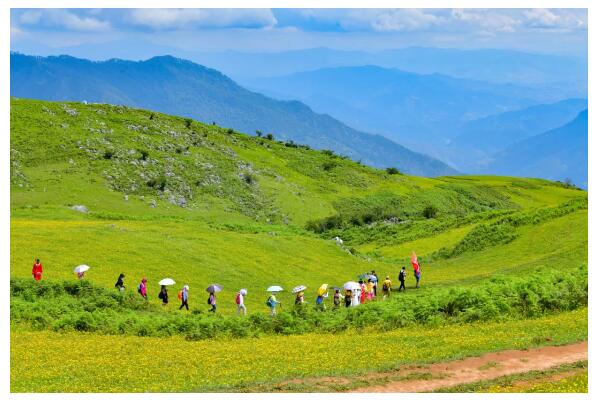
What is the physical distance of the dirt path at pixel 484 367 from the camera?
28125mm

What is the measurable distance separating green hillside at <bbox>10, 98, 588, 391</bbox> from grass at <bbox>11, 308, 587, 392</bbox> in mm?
285

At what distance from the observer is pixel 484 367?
98.9 feet

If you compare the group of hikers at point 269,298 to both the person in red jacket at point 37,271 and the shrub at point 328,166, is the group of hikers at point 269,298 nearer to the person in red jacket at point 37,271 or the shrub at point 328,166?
the person in red jacket at point 37,271

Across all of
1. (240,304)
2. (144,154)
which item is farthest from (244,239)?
(144,154)

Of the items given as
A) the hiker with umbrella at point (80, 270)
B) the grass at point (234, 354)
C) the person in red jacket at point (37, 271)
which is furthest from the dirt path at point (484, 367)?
the person in red jacket at point (37, 271)

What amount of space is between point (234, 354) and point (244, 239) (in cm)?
3295

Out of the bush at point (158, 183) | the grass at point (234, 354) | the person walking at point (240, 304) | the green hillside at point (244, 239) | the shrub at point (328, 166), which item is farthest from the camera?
the shrub at point (328, 166)

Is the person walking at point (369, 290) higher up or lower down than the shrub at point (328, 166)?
lower down

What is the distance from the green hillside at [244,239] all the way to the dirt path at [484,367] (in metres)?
1.22

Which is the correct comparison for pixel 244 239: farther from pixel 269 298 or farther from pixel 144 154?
pixel 144 154

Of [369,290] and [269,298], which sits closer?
[269,298]

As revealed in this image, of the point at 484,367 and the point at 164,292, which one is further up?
the point at 164,292
